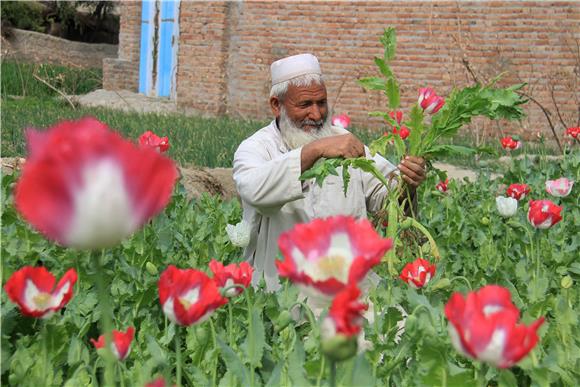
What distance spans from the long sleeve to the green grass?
33.7 feet

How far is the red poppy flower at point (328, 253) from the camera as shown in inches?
45.2

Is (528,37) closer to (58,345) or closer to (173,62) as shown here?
(173,62)

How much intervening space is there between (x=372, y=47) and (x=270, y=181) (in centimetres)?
890

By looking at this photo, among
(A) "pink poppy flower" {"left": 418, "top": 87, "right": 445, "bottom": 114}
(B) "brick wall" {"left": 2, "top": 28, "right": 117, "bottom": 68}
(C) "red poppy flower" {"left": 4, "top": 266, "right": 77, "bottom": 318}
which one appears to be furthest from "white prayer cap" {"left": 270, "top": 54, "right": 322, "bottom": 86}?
(B) "brick wall" {"left": 2, "top": 28, "right": 117, "bottom": 68}

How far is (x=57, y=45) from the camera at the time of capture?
64.4ft

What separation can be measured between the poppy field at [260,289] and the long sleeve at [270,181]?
0.11m

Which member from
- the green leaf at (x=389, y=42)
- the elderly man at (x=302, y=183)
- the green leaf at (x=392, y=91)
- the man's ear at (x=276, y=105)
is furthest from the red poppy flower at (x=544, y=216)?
the man's ear at (x=276, y=105)

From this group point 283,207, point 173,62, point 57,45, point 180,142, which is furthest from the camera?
point 57,45

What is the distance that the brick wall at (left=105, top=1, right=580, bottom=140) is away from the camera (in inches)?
400

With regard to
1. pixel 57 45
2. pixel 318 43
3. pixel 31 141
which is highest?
pixel 31 141

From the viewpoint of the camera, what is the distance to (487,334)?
119cm

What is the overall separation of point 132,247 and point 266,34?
927cm

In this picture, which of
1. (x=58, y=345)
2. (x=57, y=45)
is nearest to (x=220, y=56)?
(x=57, y=45)

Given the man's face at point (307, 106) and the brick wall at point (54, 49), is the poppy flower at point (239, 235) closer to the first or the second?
the man's face at point (307, 106)
